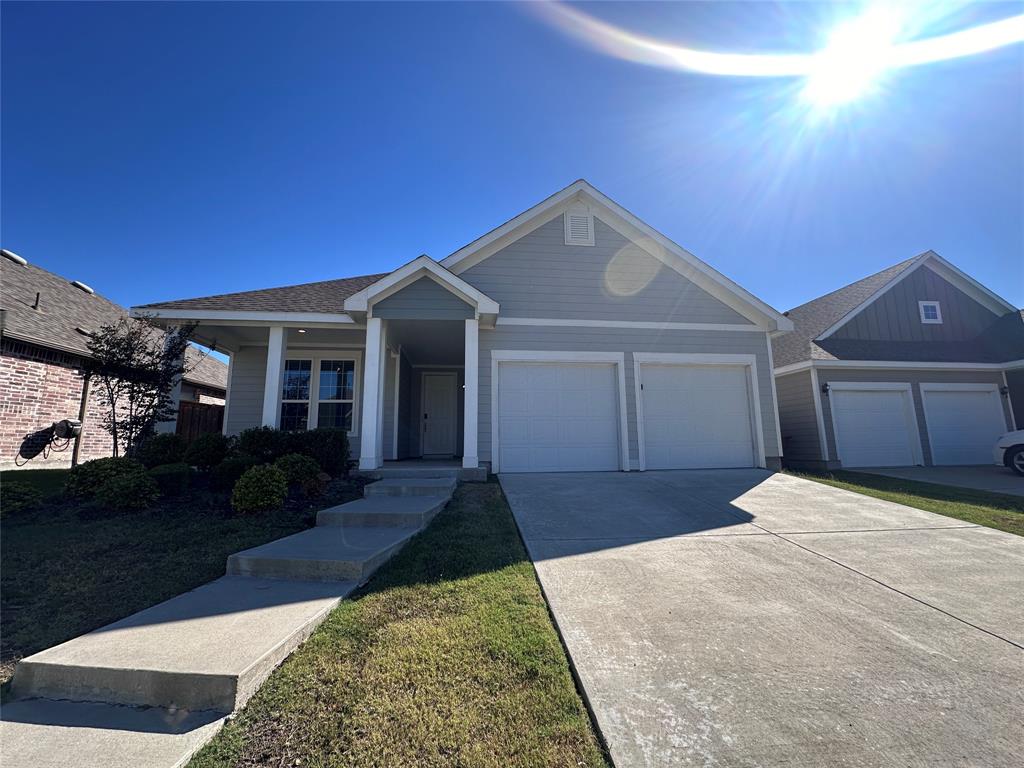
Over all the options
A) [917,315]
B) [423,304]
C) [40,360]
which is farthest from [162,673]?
[917,315]

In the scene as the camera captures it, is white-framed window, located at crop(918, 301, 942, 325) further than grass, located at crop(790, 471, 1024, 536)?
Yes

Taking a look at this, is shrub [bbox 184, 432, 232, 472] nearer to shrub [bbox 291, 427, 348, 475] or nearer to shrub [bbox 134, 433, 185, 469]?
shrub [bbox 134, 433, 185, 469]

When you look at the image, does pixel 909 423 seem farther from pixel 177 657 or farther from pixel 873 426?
pixel 177 657

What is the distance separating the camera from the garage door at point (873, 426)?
36.2 ft

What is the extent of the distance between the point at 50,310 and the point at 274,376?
8.11 m

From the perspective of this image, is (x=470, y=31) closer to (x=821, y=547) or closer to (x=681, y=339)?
(x=681, y=339)

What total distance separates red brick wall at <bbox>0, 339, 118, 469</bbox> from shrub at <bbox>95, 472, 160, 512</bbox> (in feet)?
16.5

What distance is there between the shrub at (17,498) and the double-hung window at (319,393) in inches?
176

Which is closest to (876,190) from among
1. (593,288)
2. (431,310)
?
(593,288)

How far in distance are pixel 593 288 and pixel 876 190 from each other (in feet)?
22.3

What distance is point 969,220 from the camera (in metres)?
11.6

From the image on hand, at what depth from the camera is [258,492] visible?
4.96 meters

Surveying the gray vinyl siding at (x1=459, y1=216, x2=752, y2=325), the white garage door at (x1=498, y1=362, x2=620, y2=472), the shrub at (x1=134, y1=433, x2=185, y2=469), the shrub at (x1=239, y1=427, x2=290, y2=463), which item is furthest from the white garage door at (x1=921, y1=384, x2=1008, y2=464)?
the shrub at (x1=134, y1=433, x2=185, y2=469)

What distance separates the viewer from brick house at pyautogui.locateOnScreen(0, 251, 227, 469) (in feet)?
29.1
